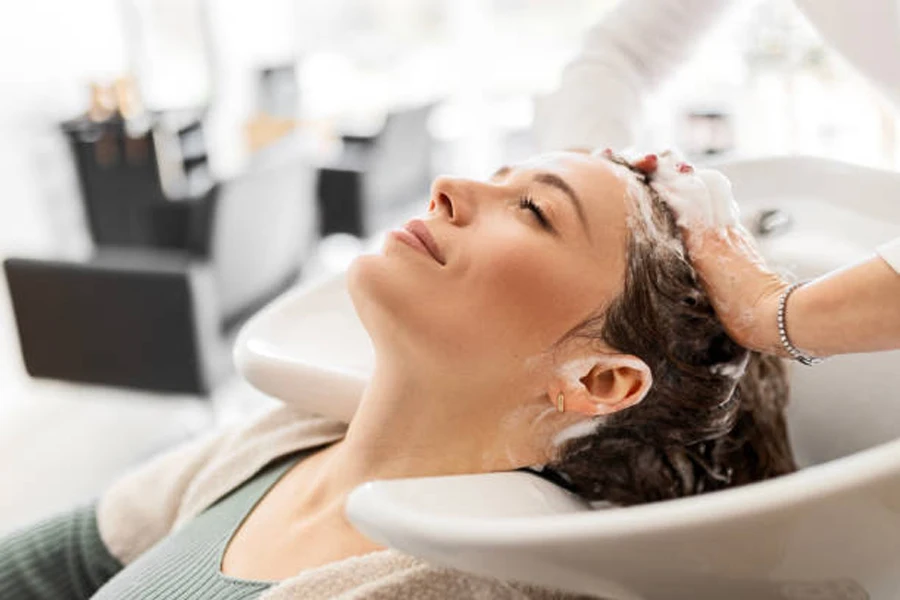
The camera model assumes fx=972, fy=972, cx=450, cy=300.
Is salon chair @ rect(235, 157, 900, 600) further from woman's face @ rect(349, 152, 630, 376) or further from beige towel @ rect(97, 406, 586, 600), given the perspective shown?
beige towel @ rect(97, 406, 586, 600)

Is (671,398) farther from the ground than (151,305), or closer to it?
farther from the ground

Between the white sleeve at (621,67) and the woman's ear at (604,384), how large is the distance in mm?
400

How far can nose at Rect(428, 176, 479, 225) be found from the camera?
1.00 metres

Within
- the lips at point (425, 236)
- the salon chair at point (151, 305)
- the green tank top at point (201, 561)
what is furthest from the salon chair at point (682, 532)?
the salon chair at point (151, 305)

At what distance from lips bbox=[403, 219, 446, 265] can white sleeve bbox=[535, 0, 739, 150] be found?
1.10 ft

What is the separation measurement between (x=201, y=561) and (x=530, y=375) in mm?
421

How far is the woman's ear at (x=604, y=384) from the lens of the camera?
3.06ft

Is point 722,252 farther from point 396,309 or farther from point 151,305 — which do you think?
point 151,305

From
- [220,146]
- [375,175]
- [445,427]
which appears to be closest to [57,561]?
[445,427]

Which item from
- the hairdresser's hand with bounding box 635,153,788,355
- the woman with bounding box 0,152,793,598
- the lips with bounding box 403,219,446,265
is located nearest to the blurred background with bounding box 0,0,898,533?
the hairdresser's hand with bounding box 635,153,788,355

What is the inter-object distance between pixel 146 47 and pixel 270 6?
3.72ft

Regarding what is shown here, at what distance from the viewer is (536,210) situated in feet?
3.21

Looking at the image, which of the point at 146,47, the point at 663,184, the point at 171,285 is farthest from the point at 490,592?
the point at 146,47

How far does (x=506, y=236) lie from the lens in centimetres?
96
